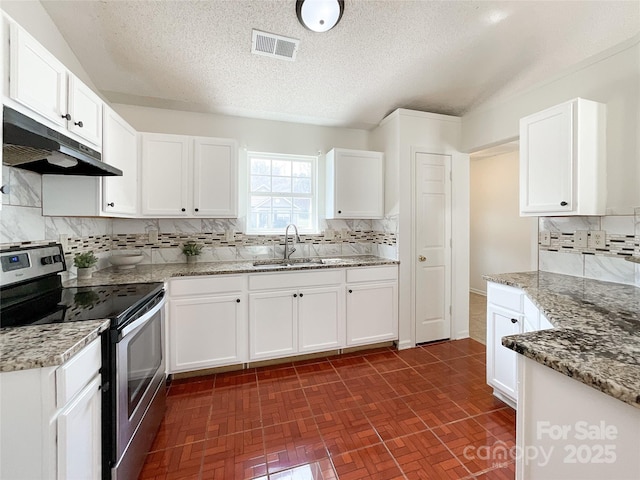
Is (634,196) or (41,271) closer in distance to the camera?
(41,271)

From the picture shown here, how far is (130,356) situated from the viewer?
1365 mm

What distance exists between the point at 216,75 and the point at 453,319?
3.36m

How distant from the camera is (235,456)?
1567mm

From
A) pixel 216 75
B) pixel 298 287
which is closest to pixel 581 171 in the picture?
A: pixel 298 287

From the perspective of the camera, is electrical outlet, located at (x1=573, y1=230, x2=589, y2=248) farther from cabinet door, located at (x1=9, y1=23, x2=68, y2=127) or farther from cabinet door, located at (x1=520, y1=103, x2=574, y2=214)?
cabinet door, located at (x1=9, y1=23, x2=68, y2=127)

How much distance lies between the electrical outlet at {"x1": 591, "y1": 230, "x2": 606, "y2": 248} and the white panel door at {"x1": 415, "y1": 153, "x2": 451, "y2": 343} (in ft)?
3.98

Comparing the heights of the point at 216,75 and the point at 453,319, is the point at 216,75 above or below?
above

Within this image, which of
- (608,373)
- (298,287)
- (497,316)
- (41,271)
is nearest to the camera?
(608,373)

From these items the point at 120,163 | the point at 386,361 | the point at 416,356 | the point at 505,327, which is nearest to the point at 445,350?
the point at 416,356

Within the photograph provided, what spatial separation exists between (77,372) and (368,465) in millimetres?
1433

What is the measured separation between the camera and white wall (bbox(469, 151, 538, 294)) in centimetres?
438

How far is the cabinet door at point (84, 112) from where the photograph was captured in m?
1.55

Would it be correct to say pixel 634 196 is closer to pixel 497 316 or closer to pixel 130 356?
pixel 497 316

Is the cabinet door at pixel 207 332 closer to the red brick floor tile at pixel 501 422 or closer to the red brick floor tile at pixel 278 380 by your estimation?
the red brick floor tile at pixel 278 380
